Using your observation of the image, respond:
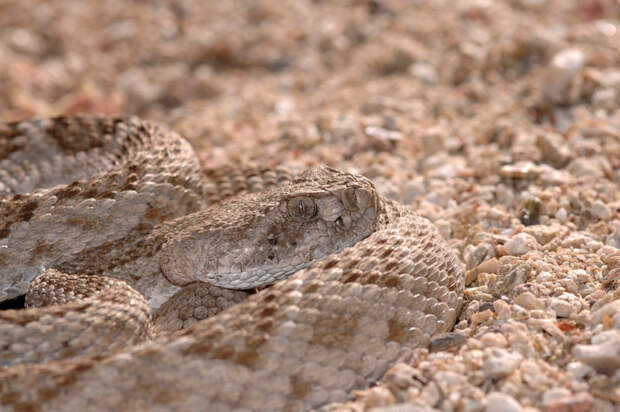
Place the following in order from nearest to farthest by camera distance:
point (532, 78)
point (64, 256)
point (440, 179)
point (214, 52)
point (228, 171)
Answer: point (64, 256) → point (228, 171) → point (440, 179) → point (532, 78) → point (214, 52)

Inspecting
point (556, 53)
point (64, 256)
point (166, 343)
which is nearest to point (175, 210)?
point (64, 256)

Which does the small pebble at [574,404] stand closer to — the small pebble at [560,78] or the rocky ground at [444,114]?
the rocky ground at [444,114]

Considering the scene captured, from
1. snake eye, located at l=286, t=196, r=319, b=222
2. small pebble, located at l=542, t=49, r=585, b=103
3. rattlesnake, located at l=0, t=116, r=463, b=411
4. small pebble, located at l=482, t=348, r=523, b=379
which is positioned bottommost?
small pebble, located at l=482, t=348, r=523, b=379

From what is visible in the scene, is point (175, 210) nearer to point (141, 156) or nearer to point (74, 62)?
point (141, 156)

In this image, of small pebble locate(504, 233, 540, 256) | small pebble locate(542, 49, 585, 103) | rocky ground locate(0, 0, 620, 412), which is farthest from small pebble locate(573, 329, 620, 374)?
small pebble locate(542, 49, 585, 103)

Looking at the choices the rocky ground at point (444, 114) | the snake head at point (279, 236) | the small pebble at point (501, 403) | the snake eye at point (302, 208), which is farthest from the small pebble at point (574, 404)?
the snake eye at point (302, 208)

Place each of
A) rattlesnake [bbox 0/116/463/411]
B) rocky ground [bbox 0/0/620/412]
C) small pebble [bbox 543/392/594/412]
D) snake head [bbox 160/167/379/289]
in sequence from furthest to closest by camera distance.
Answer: snake head [bbox 160/167/379/289]
rocky ground [bbox 0/0/620/412]
rattlesnake [bbox 0/116/463/411]
small pebble [bbox 543/392/594/412]

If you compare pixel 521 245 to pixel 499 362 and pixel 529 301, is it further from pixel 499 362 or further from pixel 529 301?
pixel 499 362

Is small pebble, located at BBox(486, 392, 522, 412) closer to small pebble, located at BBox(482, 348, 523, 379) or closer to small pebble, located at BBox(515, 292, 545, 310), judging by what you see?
small pebble, located at BBox(482, 348, 523, 379)
